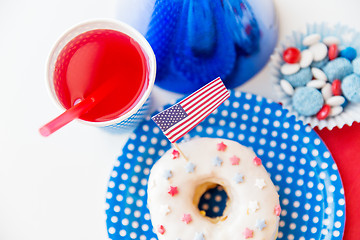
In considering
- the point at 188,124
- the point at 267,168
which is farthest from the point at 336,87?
the point at 188,124

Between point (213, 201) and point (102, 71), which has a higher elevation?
point (102, 71)

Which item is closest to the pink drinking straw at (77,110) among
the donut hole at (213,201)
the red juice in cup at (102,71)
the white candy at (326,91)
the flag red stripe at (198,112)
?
the red juice in cup at (102,71)

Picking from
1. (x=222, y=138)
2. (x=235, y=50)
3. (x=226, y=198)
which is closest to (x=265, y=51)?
(x=235, y=50)

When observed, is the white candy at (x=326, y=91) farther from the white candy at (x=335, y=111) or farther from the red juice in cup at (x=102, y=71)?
the red juice in cup at (x=102, y=71)

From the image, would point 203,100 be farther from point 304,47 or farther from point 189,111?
point 304,47

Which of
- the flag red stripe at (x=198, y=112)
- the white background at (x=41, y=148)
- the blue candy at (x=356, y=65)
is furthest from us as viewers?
the white background at (x=41, y=148)

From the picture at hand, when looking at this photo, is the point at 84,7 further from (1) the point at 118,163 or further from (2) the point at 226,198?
(2) the point at 226,198
